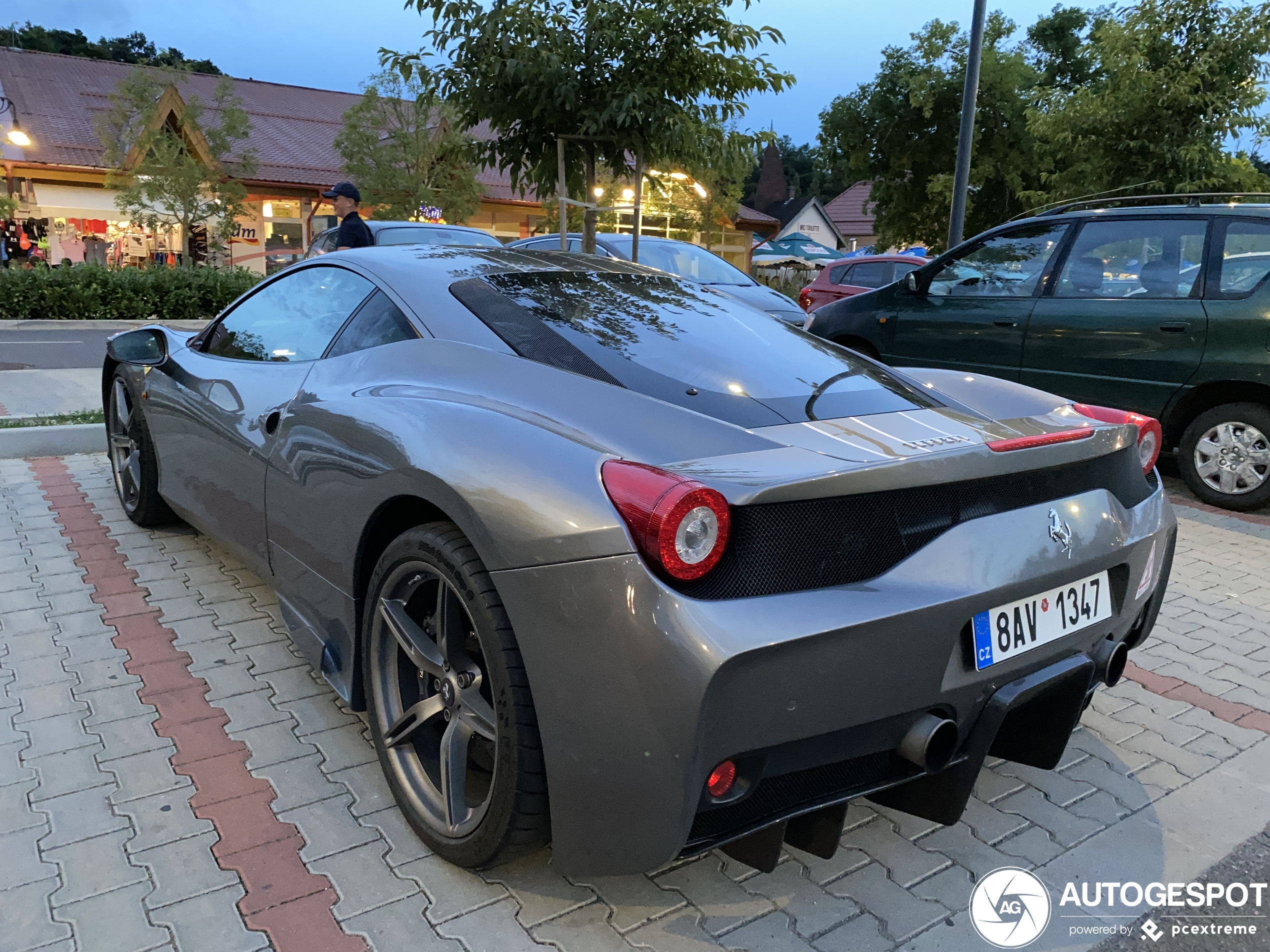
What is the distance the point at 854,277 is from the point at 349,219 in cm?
949

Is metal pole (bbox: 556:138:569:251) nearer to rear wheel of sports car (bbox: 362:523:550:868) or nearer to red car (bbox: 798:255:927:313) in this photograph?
rear wheel of sports car (bbox: 362:523:550:868)

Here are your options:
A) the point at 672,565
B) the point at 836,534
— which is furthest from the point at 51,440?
the point at 836,534

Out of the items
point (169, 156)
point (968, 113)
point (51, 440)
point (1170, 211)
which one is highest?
point (169, 156)

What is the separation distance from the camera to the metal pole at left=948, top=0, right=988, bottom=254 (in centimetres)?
1025

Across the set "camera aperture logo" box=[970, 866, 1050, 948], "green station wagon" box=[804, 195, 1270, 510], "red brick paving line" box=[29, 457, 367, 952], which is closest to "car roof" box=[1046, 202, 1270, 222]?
"green station wagon" box=[804, 195, 1270, 510]

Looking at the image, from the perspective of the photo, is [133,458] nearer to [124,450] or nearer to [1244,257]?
[124,450]

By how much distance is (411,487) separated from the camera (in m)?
2.21

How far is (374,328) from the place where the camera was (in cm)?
285

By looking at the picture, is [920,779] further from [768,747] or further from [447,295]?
[447,295]

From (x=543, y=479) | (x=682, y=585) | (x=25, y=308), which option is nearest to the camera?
(x=682, y=585)

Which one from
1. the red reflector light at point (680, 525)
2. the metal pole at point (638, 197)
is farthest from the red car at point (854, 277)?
the red reflector light at point (680, 525)

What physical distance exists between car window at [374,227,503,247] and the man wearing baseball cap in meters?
1.01

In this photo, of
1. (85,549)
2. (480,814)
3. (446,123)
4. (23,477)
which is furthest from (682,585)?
(446,123)

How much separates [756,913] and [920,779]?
46 cm
